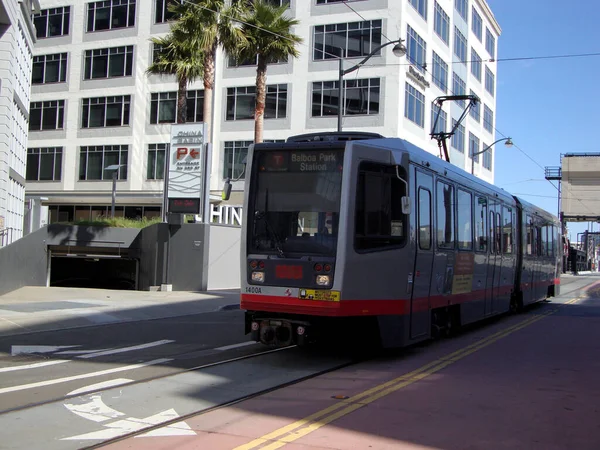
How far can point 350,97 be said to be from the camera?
3556cm

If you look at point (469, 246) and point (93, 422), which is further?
point (469, 246)

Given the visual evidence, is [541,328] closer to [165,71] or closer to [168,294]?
[168,294]

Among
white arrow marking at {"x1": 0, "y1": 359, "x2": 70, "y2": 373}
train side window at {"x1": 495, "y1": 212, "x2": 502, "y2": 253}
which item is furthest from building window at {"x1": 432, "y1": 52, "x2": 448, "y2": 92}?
white arrow marking at {"x1": 0, "y1": 359, "x2": 70, "y2": 373}

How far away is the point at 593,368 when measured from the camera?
10109 mm

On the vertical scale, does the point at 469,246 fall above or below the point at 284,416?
above

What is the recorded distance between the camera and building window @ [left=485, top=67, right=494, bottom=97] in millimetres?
54653

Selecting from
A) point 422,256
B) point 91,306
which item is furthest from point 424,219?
point 91,306

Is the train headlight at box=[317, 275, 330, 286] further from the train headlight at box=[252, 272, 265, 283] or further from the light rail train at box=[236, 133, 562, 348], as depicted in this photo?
the train headlight at box=[252, 272, 265, 283]

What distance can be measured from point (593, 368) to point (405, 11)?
2823cm

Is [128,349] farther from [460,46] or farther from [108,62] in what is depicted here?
[460,46]

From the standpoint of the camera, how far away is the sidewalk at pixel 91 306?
14222 mm

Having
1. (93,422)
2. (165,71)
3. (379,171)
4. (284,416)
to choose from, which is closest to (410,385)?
(284,416)

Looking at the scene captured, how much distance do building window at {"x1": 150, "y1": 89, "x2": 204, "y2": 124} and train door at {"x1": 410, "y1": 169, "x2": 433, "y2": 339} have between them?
30328 millimetres

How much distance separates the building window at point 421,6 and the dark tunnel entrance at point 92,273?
2137cm
